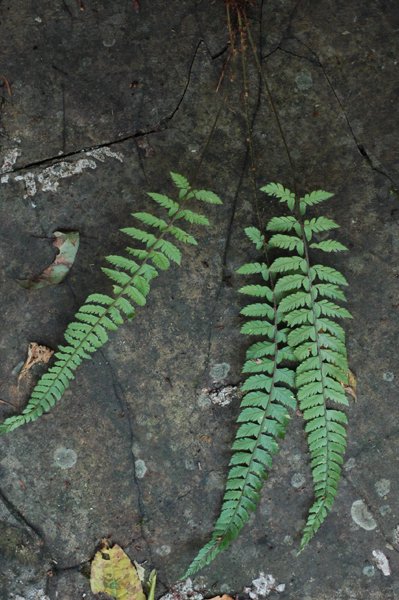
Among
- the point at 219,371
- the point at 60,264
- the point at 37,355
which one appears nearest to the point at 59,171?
the point at 60,264

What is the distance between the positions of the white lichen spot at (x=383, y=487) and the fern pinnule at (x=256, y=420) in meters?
0.64

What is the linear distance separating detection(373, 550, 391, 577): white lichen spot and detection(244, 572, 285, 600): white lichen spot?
1.61 feet

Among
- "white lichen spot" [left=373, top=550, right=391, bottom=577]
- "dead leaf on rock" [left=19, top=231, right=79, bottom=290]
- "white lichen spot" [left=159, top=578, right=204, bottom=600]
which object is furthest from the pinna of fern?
"white lichen spot" [left=373, top=550, right=391, bottom=577]

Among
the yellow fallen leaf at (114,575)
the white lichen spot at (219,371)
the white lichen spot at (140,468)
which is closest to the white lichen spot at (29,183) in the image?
the white lichen spot at (219,371)

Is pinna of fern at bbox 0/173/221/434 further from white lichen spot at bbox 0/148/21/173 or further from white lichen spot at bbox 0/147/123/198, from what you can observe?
white lichen spot at bbox 0/148/21/173

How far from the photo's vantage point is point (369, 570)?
11.9 feet

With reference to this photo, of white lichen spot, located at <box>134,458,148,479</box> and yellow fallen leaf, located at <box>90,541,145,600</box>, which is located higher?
white lichen spot, located at <box>134,458,148,479</box>

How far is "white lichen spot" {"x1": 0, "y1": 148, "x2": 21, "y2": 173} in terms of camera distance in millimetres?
3707

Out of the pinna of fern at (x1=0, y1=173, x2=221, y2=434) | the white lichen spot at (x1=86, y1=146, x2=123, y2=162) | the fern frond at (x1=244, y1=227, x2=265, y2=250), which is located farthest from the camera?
the white lichen spot at (x1=86, y1=146, x2=123, y2=162)

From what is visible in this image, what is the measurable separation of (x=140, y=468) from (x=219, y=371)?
2.11 feet

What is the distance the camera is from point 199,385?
3684 millimetres

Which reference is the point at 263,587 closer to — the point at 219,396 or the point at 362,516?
the point at 362,516

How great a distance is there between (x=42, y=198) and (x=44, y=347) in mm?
773

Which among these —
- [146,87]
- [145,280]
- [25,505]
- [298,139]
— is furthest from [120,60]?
[25,505]
